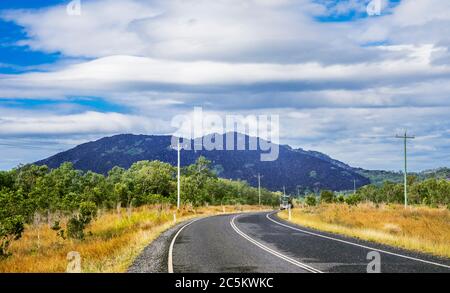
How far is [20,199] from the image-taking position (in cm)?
3856

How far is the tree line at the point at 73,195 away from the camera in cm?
3126

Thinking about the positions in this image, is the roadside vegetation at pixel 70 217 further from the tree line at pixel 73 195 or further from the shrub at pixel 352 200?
the shrub at pixel 352 200

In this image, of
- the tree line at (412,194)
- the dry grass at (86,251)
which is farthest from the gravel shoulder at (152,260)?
the tree line at (412,194)

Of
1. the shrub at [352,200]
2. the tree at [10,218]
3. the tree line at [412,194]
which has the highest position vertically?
the tree at [10,218]

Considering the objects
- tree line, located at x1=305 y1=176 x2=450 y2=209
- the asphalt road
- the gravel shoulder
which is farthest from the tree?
tree line, located at x1=305 y1=176 x2=450 y2=209

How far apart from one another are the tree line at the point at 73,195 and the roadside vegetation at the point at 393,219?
52.2ft

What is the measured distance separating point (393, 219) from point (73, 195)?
27.5 meters

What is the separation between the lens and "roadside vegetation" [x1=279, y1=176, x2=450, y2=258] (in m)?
21.8

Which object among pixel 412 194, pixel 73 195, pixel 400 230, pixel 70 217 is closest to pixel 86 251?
pixel 400 230

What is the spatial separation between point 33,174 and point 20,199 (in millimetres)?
29854

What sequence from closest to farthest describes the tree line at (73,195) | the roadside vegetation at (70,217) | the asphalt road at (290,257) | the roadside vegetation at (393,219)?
the asphalt road at (290,257), the roadside vegetation at (70,217), the roadside vegetation at (393,219), the tree line at (73,195)

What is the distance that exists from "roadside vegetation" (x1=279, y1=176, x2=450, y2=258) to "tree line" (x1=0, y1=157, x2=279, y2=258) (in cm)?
1591
